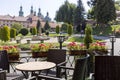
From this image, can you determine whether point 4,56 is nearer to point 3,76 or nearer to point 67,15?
point 3,76

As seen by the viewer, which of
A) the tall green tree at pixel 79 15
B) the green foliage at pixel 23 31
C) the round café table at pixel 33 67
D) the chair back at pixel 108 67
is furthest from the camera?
the tall green tree at pixel 79 15

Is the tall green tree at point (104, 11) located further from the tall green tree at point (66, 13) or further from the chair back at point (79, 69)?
the chair back at point (79, 69)

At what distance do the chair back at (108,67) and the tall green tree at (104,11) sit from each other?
3630 centimetres

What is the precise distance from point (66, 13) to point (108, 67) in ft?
185

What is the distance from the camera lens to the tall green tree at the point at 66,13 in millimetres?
58906

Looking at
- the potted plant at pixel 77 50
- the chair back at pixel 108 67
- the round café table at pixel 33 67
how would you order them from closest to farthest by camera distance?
the chair back at pixel 108 67, the round café table at pixel 33 67, the potted plant at pixel 77 50

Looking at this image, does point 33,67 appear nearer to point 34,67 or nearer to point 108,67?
point 34,67

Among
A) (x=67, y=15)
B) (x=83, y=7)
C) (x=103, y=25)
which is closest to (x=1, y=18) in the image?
(x=67, y=15)

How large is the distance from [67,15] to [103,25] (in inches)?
708

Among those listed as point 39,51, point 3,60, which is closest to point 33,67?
point 3,60

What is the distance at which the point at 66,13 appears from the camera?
5956 cm

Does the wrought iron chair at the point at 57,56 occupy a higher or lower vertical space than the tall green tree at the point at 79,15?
lower

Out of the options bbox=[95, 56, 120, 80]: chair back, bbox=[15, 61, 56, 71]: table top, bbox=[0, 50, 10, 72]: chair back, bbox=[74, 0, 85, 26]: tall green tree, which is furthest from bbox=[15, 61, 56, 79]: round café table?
bbox=[74, 0, 85, 26]: tall green tree

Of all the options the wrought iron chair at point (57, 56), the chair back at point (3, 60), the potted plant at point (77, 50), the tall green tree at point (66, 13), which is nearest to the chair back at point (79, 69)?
the wrought iron chair at point (57, 56)
